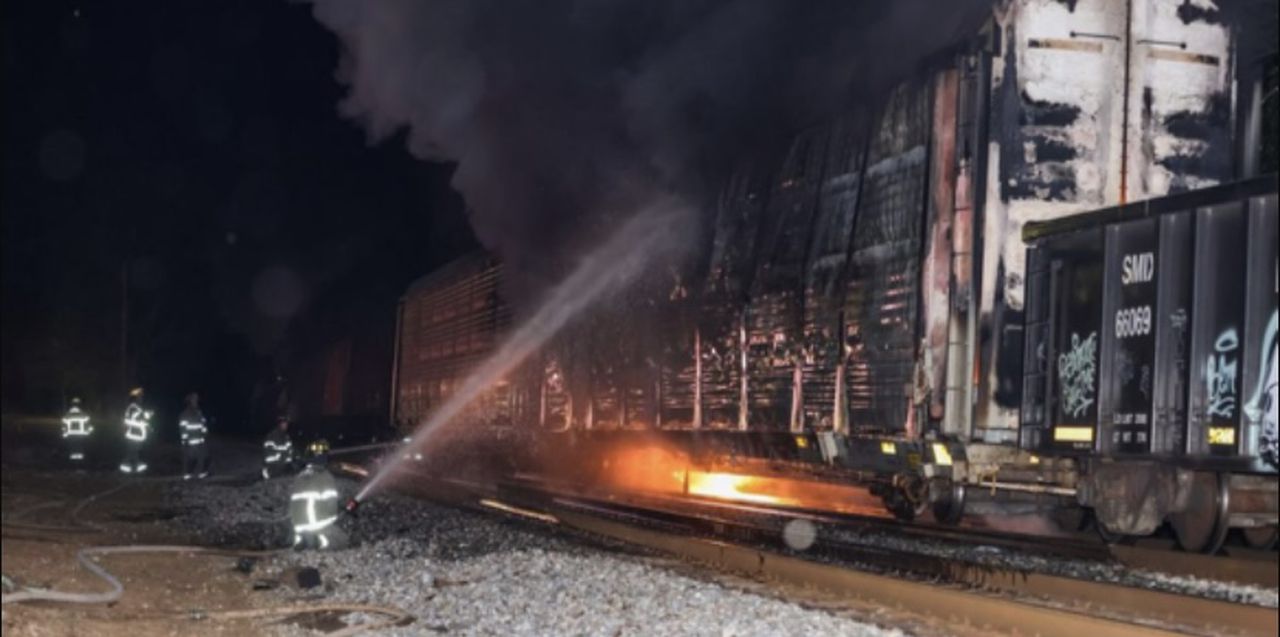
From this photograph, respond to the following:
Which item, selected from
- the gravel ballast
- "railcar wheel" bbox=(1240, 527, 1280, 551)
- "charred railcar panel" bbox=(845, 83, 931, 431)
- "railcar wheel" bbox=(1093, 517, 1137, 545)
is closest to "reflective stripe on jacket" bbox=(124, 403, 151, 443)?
the gravel ballast

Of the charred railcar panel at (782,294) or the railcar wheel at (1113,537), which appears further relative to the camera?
the charred railcar panel at (782,294)

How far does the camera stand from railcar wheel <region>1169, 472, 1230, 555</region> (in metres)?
6.80

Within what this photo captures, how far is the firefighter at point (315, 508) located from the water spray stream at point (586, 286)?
4.27 feet

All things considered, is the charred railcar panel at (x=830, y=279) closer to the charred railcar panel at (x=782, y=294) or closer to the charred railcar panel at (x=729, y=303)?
the charred railcar panel at (x=782, y=294)

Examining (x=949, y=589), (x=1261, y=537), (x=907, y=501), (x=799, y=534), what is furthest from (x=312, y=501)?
(x=1261, y=537)

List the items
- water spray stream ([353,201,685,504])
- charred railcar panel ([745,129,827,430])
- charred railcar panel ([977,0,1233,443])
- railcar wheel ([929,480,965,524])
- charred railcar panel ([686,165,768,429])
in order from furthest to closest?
water spray stream ([353,201,685,504]) < charred railcar panel ([686,165,768,429]) < charred railcar panel ([745,129,827,430]) < railcar wheel ([929,480,965,524]) < charred railcar panel ([977,0,1233,443])

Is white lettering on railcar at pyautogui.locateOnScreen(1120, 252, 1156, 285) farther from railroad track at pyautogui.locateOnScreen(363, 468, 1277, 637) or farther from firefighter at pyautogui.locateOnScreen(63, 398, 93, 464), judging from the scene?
firefighter at pyautogui.locateOnScreen(63, 398, 93, 464)

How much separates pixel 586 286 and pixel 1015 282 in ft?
24.9

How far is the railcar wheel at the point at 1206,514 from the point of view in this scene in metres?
6.80

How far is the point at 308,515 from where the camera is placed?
36.3 feet

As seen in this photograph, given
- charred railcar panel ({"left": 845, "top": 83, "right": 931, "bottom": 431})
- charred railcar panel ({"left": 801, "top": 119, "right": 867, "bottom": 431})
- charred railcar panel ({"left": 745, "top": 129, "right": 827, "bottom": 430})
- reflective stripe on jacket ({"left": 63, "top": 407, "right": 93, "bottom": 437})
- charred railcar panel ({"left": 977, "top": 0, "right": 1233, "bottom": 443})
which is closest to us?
charred railcar panel ({"left": 977, "top": 0, "right": 1233, "bottom": 443})

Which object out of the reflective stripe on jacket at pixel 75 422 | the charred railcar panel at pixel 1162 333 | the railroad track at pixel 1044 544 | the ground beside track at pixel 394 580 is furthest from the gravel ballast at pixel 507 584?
the reflective stripe on jacket at pixel 75 422

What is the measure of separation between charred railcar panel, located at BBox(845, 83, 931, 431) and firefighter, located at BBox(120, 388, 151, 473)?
1235 cm

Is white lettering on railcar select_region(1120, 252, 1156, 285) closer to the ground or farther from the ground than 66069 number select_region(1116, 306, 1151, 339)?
farther from the ground
